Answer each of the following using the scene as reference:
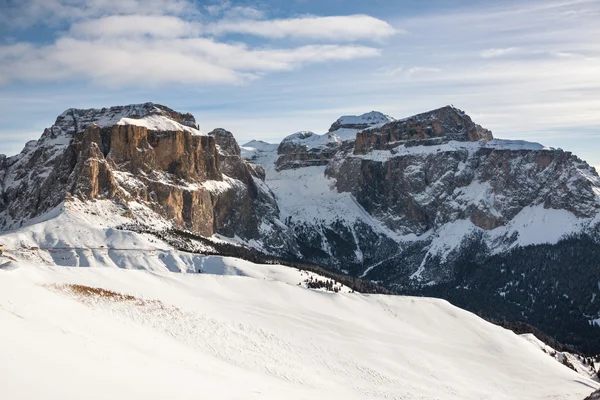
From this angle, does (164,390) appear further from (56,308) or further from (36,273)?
(36,273)

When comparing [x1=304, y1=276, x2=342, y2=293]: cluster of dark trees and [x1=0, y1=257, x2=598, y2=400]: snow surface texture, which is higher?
[x1=0, y1=257, x2=598, y2=400]: snow surface texture

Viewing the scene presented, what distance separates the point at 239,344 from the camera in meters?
77.8

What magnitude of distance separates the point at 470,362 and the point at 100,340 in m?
63.9

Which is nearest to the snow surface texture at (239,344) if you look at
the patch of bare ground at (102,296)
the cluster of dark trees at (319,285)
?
the patch of bare ground at (102,296)

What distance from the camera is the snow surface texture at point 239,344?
46125 millimetres

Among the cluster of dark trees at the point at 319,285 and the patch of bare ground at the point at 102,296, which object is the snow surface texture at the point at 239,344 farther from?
the cluster of dark trees at the point at 319,285

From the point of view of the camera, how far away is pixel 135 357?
179ft

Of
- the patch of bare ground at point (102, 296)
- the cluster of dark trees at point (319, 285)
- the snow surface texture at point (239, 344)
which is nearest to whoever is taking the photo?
the snow surface texture at point (239, 344)

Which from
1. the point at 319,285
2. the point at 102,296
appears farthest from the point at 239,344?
the point at 319,285

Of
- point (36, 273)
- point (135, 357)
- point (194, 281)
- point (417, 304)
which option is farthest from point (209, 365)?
point (417, 304)

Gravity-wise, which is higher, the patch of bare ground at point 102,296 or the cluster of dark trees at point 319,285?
the patch of bare ground at point 102,296

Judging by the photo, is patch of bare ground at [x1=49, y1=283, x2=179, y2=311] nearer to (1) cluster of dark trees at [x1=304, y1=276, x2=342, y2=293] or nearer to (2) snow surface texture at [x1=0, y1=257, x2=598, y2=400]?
(2) snow surface texture at [x1=0, y1=257, x2=598, y2=400]

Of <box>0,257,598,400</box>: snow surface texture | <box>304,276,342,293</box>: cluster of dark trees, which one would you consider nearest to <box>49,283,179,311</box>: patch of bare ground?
<box>0,257,598,400</box>: snow surface texture

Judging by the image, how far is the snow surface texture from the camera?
4612 centimetres
